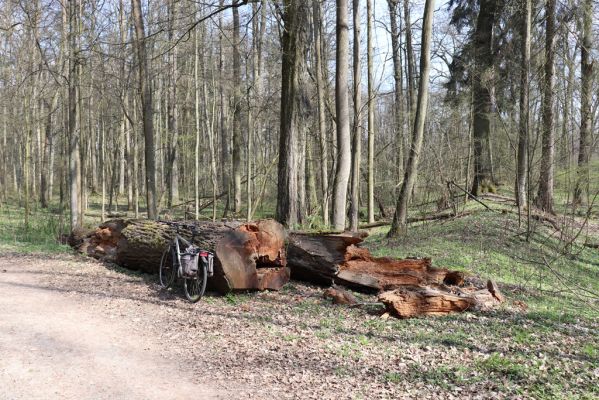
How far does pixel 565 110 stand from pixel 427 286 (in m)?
8.09

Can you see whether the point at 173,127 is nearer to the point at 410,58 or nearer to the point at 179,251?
the point at 410,58

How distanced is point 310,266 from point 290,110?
4.29m

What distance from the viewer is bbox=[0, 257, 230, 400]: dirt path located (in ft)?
14.0

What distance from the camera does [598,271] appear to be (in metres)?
12.7

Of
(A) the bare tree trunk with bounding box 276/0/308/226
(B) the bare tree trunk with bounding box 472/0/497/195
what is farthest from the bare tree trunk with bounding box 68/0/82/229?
(B) the bare tree trunk with bounding box 472/0/497/195

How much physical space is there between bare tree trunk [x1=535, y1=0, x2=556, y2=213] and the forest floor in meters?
6.86

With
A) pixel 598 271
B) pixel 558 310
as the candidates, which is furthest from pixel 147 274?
pixel 598 271

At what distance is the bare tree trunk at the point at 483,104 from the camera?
20.3 meters

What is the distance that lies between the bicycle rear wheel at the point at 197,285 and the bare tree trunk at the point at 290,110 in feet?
14.0

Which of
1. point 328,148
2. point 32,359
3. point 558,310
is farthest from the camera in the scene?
point 328,148

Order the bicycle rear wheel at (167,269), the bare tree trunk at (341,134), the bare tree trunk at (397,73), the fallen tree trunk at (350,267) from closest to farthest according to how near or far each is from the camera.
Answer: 1. the bicycle rear wheel at (167,269)
2. the fallen tree trunk at (350,267)
3. the bare tree trunk at (341,134)
4. the bare tree trunk at (397,73)

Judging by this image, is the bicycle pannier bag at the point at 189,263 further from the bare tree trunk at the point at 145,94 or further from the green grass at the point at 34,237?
the bare tree trunk at the point at 145,94

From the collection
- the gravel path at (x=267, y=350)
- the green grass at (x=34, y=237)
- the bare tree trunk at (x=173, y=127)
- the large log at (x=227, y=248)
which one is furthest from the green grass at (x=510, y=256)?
the bare tree trunk at (x=173, y=127)

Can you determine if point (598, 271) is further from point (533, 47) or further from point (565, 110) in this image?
point (533, 47)
